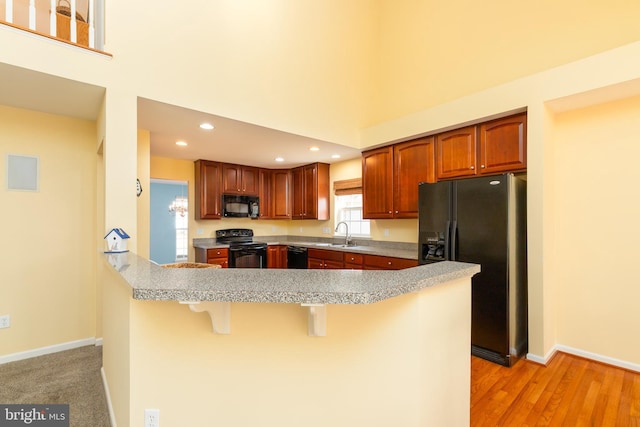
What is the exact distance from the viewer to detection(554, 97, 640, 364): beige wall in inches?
100

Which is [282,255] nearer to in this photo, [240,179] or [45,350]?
[240,179]

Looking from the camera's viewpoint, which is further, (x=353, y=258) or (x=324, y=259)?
(x=324, y=259)

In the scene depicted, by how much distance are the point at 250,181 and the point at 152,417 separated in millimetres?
4516

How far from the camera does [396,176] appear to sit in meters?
3.96

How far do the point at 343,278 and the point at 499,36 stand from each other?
141 inches

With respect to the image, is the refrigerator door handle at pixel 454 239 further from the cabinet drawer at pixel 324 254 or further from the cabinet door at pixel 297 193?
the cabinet door at pixel 297 193

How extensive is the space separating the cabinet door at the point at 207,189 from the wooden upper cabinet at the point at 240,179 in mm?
130

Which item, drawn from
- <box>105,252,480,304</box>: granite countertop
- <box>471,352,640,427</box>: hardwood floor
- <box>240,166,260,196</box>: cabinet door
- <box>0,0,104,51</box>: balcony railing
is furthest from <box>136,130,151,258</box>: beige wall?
<box>471,352,640,427</box>: hardwood floor

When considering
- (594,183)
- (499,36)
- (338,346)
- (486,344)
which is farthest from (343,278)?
(499,36)

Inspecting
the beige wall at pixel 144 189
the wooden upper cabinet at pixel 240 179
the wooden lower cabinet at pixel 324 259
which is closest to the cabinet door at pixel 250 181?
the wooden upper cabinet at pixel 240 179

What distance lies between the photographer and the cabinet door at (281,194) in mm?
5730

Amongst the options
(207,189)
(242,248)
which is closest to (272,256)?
(242,248)

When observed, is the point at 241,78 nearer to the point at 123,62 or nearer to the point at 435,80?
the point at 123,62

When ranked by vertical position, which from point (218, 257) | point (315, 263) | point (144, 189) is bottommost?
point (315, 263)
